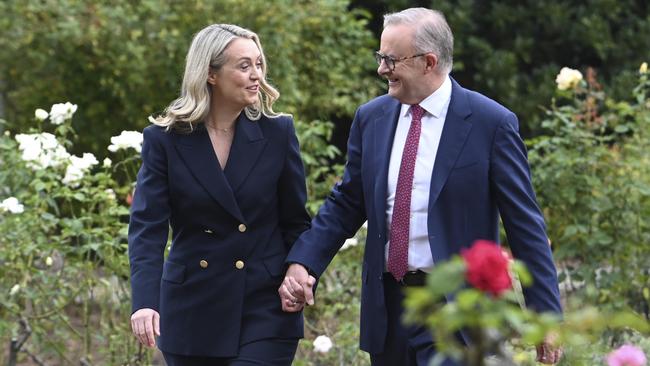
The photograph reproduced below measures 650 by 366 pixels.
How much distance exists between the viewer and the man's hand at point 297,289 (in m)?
4.16

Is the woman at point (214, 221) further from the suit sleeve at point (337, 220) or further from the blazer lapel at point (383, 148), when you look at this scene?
the blazer lapel at point (383, 148)

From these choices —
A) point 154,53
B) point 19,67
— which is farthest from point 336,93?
point 19,67

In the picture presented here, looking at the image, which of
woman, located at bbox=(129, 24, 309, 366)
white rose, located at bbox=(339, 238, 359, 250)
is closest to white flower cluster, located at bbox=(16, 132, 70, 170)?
white rose, located at bbox=(339, 238, 359, 250)

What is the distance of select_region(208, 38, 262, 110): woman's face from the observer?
4184 mm

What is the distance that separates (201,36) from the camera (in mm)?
4227

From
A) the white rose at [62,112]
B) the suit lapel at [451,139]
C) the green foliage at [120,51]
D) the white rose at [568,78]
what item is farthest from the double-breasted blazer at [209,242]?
the green foliage at [120,51]

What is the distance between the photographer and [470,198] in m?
3.94

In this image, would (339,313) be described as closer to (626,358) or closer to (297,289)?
(297,289)

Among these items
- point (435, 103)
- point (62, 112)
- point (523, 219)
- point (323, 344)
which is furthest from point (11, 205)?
point (523, 219)

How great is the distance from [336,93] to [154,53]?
153 cm

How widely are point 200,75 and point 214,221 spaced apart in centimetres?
47

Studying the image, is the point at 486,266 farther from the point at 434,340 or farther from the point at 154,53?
the point at 154,53

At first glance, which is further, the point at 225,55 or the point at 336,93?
the point at 336,93

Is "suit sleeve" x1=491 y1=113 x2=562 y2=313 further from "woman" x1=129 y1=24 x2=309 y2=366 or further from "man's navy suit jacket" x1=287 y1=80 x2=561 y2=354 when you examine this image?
"woman" x1=129 y1=24 x2=309 y2=366
